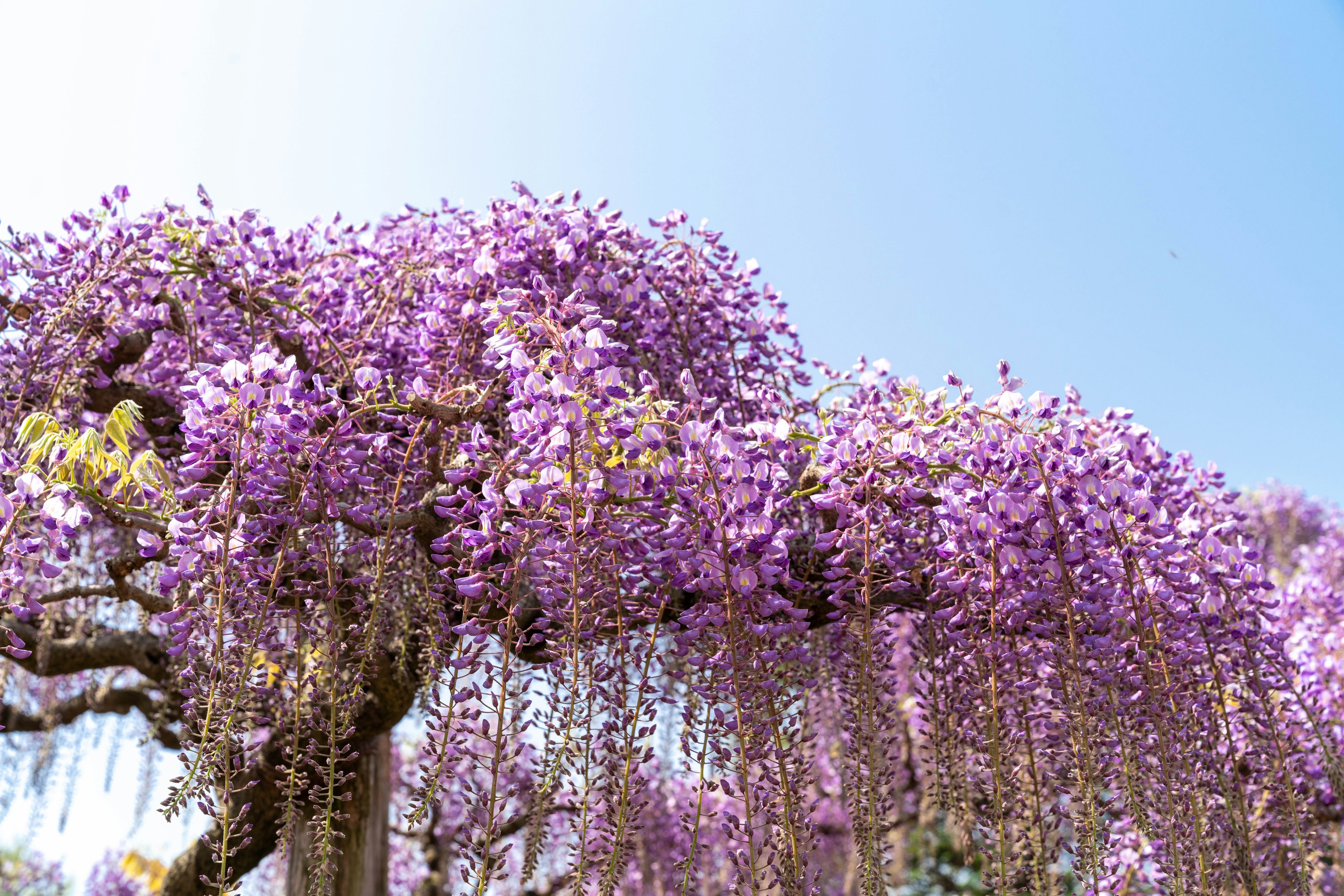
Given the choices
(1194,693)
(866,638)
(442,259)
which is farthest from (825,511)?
(442,259)

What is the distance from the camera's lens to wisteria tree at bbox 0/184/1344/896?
1.87 m

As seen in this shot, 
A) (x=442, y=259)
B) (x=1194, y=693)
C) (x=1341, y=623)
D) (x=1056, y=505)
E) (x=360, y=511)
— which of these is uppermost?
(x=442, y=259)

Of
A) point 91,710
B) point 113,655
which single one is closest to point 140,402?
point 113,655

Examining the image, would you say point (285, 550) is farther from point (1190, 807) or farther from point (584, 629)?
point (1190, 807)

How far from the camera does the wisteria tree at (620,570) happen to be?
73.5 inches

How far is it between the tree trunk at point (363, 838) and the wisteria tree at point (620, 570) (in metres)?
0.70

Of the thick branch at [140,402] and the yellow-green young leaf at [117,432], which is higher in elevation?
the thick branch at [140,402]

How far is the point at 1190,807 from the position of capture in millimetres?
2145

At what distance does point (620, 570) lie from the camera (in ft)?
6.54

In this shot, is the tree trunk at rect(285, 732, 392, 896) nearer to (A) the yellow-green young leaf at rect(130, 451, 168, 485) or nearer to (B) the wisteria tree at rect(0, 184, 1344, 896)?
(B) the wisteria tree at rect(0, 184, 1344, 896)

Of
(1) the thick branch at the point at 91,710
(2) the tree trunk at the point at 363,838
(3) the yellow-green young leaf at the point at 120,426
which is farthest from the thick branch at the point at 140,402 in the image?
(1) the thick branch at the point at 91,710

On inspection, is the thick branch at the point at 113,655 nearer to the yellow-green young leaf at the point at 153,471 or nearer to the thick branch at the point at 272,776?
the thick branch at the point at 272,776

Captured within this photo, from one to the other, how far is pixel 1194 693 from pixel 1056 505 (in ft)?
2.07

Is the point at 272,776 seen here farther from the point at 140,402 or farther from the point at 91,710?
the point at 91,710
